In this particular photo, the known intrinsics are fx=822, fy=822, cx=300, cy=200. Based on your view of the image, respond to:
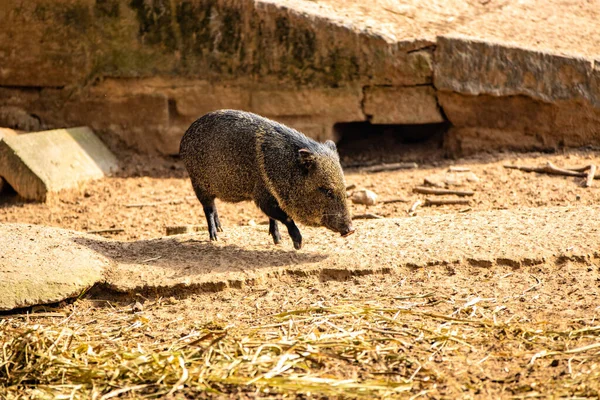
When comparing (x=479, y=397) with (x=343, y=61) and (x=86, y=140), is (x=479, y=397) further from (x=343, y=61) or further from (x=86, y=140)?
(x=86, y=140)

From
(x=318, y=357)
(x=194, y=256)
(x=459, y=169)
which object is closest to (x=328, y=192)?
(x=194, y=256)

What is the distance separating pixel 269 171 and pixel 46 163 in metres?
3.21

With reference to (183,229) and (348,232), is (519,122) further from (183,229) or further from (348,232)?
(348,232)

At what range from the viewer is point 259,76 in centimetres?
799

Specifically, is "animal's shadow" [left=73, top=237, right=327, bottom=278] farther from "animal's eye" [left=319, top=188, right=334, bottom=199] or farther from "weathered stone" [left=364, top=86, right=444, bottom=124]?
"weathered stone" [left=364, top=86, right=444, bottom=124]

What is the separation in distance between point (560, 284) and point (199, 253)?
6.84 ft

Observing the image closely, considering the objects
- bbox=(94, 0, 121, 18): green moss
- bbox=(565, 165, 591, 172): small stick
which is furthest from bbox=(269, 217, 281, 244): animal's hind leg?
bbox=(94, 0, 121, 18): green moss

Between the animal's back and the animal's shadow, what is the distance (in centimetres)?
36

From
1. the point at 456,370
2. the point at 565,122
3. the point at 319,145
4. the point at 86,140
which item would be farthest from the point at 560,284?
the point at 86,140

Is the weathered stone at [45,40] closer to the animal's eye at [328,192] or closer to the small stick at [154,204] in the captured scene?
the small stick at [154,204]

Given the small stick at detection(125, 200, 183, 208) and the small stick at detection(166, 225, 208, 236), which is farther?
the small stick at detection(125, 200, 183, 208)

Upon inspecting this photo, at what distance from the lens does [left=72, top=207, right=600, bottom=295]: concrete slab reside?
4543mm

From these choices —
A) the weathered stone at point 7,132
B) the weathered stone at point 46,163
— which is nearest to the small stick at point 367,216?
the weathered stone at point 46,163

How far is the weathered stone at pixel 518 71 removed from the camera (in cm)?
756
